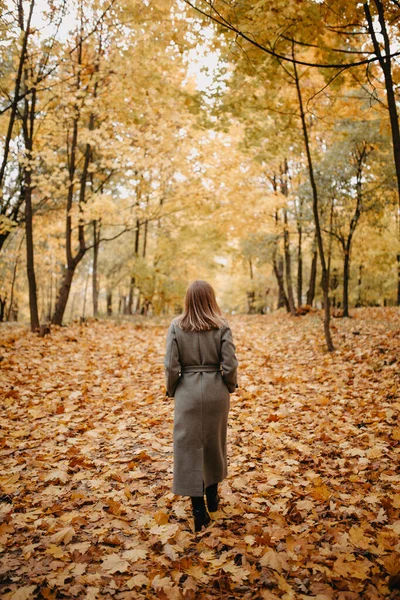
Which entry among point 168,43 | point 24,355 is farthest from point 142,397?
point 168,43

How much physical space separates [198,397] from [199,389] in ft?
0.21

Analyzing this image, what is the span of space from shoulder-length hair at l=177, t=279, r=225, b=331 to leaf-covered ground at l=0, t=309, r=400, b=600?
5.52ft

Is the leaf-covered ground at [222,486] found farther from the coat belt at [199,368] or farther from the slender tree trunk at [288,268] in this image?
the slender tree trunk at [288,268]

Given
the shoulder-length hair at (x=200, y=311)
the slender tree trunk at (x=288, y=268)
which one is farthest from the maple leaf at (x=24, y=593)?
the slender tree trunk at (x=288, y=268)

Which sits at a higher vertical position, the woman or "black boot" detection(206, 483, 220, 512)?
the woman

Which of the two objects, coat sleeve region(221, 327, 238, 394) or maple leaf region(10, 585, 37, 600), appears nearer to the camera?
maple leaf region(10, 585, 37, 600)

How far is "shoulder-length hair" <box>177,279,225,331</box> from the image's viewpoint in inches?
124

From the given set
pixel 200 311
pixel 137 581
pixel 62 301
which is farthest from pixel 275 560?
pixel 62 301

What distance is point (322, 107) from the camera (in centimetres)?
941

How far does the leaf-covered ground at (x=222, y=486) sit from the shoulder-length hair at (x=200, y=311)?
1682 mm

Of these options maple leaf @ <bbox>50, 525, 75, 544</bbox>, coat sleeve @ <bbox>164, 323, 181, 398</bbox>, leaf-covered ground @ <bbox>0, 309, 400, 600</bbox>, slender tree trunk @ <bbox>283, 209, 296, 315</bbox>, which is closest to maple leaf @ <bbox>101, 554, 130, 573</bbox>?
leaf-covered ground @ <bbox>0, 309, 400, 600</bbox>

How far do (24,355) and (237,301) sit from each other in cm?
3311

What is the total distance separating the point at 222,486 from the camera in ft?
12.6

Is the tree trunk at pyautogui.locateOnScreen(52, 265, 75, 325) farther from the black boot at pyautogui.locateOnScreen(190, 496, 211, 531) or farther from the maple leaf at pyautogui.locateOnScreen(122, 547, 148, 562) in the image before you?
the maple leaf at pyautogui.locateOnScreen(122, 547, 148, 562)
